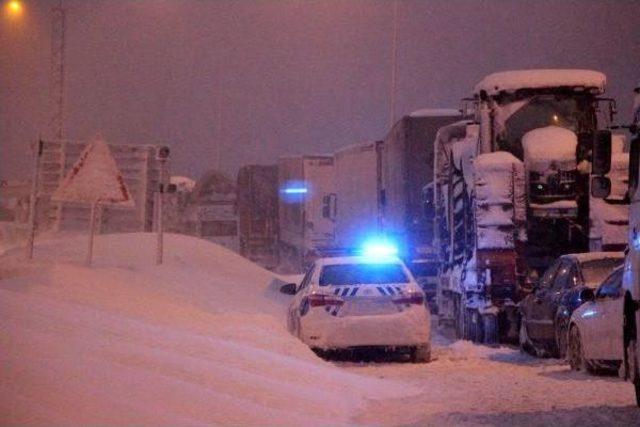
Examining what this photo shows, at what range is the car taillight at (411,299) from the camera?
1465 centimetres

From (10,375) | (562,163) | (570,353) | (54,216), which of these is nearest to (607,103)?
(562,163)

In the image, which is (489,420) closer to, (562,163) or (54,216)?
(562,163)

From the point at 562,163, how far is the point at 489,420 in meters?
8.78

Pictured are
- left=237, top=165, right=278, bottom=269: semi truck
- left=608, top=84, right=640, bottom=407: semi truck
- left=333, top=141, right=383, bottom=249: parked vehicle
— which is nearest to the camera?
left=608, top=84, right=640, bottom=407: semi truck

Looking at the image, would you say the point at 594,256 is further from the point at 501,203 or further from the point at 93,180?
the point at 93,180

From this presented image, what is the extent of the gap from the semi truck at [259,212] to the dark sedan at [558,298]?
1001 inches

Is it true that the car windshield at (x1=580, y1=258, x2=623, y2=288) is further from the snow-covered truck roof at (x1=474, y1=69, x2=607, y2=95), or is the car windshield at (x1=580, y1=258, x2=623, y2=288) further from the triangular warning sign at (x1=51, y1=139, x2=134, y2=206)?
the triangular warning sign at (x1=51, y1=139, x2=134, y2=206)

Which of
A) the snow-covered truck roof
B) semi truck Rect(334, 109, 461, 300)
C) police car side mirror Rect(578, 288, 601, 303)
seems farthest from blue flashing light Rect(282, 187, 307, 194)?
police car side mirror Rect(578, 288, 601, 303)

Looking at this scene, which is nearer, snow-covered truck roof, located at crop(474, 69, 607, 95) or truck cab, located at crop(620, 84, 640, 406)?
truck cab, located at crop(620, 84, 640, 406)

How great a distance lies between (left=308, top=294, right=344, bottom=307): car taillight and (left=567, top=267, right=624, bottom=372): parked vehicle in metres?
2.95

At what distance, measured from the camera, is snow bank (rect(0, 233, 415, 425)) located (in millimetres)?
7352

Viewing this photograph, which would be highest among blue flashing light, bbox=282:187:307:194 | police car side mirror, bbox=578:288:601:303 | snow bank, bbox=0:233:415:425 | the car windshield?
blue flashing light, bbox=282:187:307:194

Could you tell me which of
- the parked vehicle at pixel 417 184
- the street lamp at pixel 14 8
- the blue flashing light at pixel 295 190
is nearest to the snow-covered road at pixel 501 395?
the parked vehicle at pixel 417 184

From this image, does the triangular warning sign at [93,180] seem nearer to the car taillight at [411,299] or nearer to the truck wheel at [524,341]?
the car taillight at [411,299]
